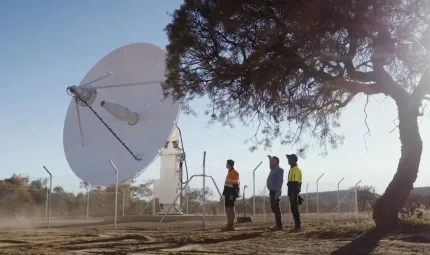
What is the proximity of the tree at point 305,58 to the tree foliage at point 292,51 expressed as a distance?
2cm

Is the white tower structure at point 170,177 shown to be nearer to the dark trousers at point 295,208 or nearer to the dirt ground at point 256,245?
the dark trousers at point 295,208

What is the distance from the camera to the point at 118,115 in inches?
709

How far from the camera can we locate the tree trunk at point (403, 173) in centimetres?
953

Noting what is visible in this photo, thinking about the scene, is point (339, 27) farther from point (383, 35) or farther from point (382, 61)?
point (382, 61)

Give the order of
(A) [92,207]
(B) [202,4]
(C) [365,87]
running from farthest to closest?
(A) [92,207] < (C) [365,87] < (B) [202,4]

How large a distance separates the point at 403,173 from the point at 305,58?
294 centimetres

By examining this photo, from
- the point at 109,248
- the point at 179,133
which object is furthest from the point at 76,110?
the point at 109,248

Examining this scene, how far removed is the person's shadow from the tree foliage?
2634 mm

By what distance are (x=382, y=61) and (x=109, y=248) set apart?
5.75m

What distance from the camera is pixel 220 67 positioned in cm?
930

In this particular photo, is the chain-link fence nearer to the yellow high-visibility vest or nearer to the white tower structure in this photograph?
the white tower structure

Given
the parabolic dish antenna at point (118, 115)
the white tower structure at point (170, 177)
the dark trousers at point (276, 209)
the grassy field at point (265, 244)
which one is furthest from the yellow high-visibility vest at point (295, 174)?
the white tower structure at point (170, 177)

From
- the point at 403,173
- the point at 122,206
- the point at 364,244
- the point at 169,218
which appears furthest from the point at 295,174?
the point at 122,206

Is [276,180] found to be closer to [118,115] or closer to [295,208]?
[295,208]
